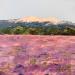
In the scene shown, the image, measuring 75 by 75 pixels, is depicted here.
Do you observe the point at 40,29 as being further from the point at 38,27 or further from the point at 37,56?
the point at 37,56

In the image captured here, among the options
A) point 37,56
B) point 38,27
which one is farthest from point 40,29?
point 37,56

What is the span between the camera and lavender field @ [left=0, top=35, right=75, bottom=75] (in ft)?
4.10

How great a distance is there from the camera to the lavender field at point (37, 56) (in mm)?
1251

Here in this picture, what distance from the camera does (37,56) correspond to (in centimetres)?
134

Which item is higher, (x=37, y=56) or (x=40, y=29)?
(x=40, y=29)

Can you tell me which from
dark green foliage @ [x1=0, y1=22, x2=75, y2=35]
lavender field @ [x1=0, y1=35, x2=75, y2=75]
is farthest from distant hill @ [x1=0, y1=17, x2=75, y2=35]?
lavender field @ [x1=0, y1=35, x2=75, y2=75]

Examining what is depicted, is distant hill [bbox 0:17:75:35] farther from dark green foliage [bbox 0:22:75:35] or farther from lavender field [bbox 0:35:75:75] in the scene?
lavender field [bbox 0:35:75:75]

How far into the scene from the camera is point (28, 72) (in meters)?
1.25

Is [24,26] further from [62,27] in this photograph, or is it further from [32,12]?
[32,12]

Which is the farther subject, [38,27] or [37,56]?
[38,27]

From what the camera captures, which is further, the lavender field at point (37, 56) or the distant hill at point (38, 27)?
the distant hill at point (38, 27)

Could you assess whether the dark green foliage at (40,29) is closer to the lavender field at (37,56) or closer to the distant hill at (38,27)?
the distant hill at (38,27)

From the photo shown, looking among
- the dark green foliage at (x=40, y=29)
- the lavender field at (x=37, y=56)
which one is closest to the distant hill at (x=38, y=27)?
the dark green foliage at (x=40, y=29)

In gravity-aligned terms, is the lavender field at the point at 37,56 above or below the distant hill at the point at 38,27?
below
